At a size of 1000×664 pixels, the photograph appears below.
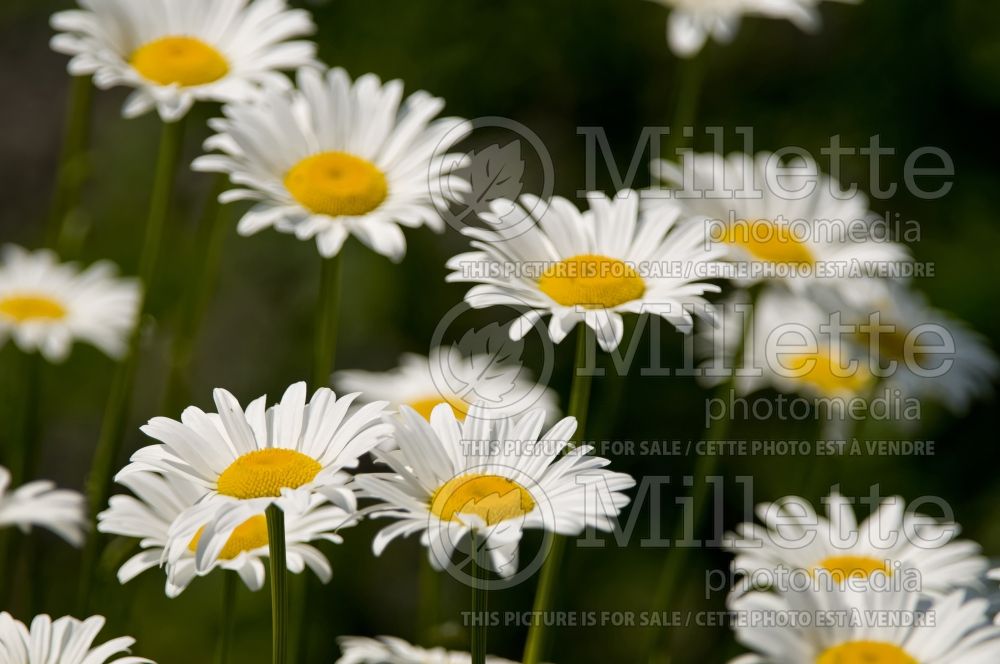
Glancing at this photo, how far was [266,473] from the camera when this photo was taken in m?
0.68

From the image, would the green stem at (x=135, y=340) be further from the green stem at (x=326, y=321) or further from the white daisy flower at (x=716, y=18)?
the white daisy flower at (x=716, y=18)

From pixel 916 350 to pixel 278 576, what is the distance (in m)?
0.94

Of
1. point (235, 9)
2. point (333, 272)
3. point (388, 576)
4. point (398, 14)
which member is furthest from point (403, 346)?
point (333, 272)

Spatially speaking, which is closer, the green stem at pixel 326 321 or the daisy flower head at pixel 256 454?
the daisy flower head at pixel 256 454

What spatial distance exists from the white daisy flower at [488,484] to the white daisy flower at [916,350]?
640 mm

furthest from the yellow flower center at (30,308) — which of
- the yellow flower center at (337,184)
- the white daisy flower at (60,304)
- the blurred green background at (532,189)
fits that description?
the yellow flower center at (337,184)

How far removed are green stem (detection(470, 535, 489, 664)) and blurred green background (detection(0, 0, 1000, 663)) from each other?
0.98m

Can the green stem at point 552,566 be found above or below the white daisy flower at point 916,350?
below

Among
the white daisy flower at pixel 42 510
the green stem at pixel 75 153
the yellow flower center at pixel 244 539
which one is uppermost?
the green stem at pixel 75 153

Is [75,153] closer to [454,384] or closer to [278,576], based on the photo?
[454,384]

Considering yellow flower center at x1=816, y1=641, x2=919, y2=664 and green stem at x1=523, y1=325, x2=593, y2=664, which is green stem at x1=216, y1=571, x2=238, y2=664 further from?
yellow flower center at x1=816, y1=641, x2=919, y2=664

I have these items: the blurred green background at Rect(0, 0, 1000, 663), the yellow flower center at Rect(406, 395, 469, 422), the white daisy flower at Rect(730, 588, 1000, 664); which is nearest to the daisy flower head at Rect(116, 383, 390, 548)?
the white daisy flower at Rect(730, 588, 1000, 664)

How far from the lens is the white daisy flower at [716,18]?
1.24m

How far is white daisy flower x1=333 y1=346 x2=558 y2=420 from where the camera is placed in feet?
3.68
